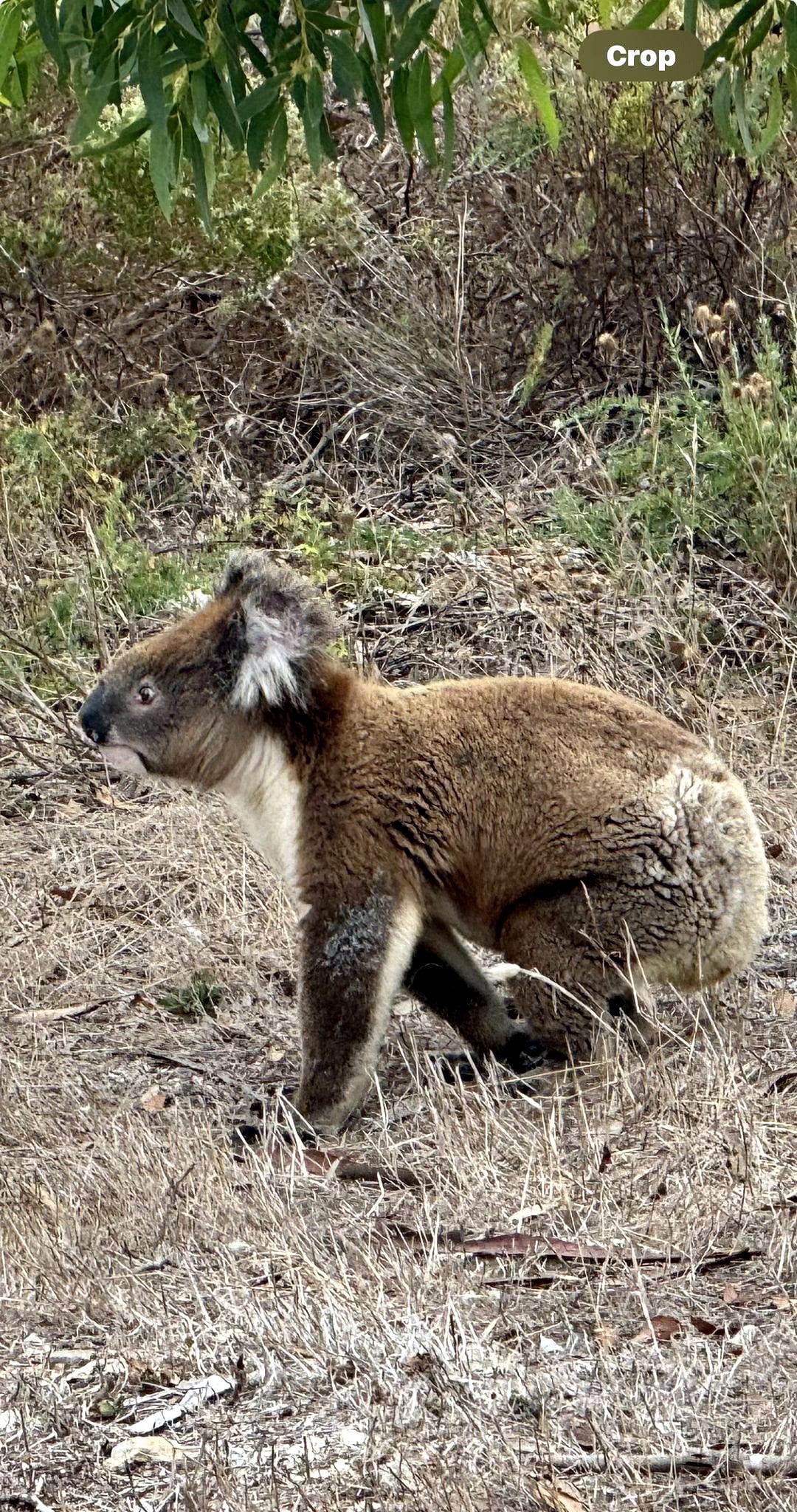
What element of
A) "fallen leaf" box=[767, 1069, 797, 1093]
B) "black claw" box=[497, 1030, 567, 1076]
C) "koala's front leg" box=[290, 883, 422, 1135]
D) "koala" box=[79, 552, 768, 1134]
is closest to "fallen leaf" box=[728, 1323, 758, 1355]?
"fallen leaf" box=[767, 1069, 797, 1093]

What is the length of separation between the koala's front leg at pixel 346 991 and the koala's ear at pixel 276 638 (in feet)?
2.04

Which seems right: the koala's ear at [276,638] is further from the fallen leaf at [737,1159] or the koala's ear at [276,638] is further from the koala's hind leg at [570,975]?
the fallen leaf at [737,1159]

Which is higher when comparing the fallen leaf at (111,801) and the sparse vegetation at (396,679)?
the sparse vegetation at (396,679)

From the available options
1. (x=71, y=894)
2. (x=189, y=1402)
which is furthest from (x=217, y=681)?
(x=189, y=1402)

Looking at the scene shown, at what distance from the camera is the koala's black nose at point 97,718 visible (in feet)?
17.9

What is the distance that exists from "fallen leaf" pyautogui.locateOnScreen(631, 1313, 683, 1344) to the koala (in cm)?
142

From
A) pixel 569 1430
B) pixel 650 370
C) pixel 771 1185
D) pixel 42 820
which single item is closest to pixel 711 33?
pixel 650 370

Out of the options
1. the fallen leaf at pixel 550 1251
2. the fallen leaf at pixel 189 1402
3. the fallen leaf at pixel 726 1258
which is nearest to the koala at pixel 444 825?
the fallen leaf at pixel 550 1251

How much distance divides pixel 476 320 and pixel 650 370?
1.14 m

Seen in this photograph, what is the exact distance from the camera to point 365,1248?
13.1ft

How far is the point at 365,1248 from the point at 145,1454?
2.89 feet

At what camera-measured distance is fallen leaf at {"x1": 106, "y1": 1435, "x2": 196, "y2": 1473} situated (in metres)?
3.15

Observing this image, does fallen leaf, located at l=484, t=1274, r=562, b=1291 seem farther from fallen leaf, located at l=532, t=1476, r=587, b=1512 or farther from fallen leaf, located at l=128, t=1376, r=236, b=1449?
fallen leaf, located at l=532, t=1476, r=587, b=1512

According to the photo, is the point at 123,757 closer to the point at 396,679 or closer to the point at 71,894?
the point at 71,894
